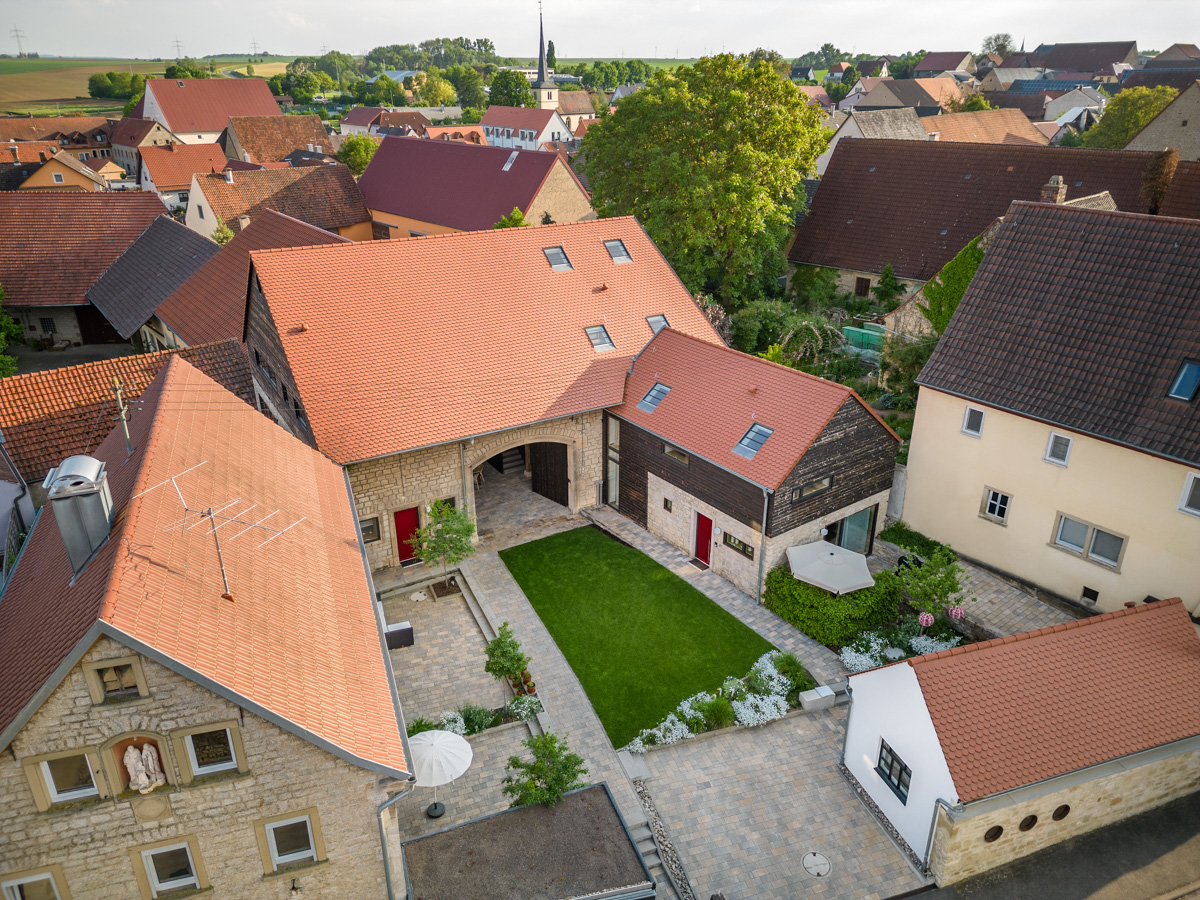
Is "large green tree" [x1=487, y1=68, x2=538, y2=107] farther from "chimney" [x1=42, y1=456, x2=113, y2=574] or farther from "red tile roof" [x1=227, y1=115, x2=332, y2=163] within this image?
"chimney" [x1=42, y1=456, x2=113, y2=574]

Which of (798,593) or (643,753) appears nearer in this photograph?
(643,753)

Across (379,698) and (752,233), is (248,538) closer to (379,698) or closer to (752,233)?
(379,698)

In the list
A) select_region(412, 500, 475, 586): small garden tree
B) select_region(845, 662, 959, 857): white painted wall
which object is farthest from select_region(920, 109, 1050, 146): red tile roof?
select_region(845, 662, 959, 857): white painted wall

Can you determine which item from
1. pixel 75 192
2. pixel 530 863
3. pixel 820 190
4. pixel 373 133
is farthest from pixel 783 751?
pixel 373 133

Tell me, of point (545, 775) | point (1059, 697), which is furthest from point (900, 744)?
point (545, 775)

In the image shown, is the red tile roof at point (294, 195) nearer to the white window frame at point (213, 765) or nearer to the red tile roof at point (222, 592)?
the red tile roof at point (222, 592)

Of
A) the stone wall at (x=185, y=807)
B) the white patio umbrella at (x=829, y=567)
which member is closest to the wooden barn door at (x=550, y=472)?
the white patio umbrella at (x=829, y=567)
